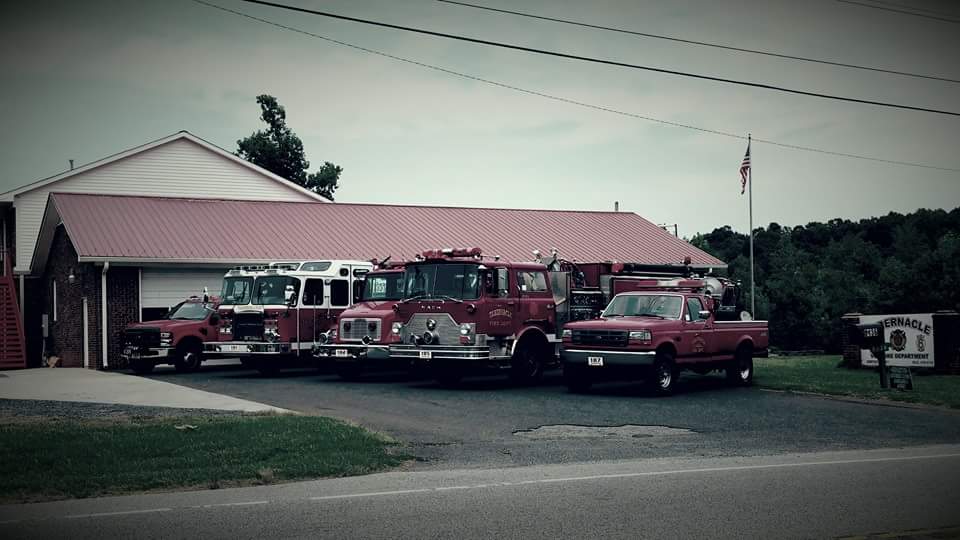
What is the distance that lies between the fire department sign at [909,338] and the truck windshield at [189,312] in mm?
18692

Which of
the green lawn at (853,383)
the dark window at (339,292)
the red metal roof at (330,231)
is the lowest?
the green lawn at (853,383)

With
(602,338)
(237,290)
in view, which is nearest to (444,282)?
(602,338)

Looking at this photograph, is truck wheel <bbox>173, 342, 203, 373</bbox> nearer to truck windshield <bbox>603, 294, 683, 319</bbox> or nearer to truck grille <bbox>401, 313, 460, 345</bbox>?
truck grille <bbox>401, 313, 460, 345</bbox>

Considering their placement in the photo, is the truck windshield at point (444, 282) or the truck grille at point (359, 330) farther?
the truck grille at point (359, 330)

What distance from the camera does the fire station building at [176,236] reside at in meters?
30.4

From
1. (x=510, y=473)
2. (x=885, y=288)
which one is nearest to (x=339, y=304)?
(x=510, y=473)

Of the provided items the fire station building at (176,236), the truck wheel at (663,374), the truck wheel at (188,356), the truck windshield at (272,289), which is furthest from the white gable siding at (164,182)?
the truck wheel at (663,374)

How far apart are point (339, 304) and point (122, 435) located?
1262 cm

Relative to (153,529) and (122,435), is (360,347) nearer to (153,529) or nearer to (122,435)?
(122,435)

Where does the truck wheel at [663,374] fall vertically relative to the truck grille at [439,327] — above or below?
below

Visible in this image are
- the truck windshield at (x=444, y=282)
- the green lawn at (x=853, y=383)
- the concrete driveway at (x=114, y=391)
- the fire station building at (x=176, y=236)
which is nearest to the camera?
the concrete driveway at (x=114, y=391)

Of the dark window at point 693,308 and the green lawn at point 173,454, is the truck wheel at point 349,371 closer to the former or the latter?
A: the dark window at point 693,308

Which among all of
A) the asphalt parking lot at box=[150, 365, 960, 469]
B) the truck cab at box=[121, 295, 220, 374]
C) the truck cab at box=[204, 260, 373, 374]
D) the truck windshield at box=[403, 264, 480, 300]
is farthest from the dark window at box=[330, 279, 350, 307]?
the truck windshield at box=[403, 264, 480, 300]

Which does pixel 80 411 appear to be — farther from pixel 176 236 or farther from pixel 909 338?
pixel 909 338
